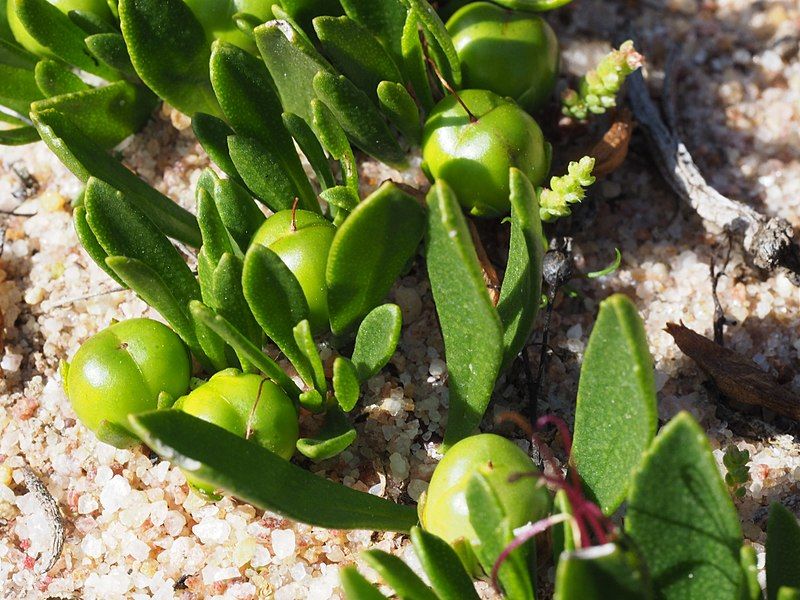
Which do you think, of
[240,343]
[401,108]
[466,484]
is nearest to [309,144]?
[401,108]

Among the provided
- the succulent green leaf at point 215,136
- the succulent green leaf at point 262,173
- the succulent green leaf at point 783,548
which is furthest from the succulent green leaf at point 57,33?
the succulent green leaf at point 783,548

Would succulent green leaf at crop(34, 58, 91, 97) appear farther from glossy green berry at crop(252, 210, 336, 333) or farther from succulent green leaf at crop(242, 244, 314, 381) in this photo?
succulent green leaf at crop(242, 244, 314, 381)

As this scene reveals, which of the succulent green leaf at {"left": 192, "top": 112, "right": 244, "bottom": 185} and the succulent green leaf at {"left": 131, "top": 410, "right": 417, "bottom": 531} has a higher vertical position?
the succulent green leaf at {"left": 192, "top": 112, "right": 244, "bottom": 185}

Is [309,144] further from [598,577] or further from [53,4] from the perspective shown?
[598,577]

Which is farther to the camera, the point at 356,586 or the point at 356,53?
the point at 356,53

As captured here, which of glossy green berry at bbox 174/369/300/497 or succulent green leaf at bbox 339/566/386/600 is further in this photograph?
glossy green berry at bbox 174/369/300/497

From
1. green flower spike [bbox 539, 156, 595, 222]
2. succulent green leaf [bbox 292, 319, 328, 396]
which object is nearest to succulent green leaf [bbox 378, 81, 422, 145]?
green flower spike [bbox 539, 156, 595, 222]
